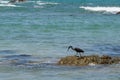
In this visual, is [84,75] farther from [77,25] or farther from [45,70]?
[77,25]

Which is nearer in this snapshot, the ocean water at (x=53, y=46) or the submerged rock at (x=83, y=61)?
the ocean water at (x=53, y=46)

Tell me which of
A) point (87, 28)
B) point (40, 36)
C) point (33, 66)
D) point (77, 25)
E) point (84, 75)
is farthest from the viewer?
point (77, 25)

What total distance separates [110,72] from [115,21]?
2789cm

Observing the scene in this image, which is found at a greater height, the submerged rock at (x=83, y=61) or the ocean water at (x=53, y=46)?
the submerged rock at (x=83, y=61)

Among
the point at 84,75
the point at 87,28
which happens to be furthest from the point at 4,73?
the point at 87,28

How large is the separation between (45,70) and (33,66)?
105 centimetres

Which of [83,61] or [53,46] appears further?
[53,46]

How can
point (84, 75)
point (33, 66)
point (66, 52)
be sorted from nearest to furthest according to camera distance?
point (84, 75) → point (33, 66) → point (66, 52)

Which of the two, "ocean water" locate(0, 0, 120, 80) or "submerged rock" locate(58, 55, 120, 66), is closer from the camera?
"ocean water" locate(0, 0, 120, 80)

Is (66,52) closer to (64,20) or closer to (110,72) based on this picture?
(110,72)

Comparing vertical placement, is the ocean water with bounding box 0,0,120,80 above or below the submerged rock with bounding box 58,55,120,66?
below

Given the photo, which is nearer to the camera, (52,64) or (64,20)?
(52,64)

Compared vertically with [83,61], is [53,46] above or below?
below

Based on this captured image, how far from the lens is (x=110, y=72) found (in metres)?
21.5
